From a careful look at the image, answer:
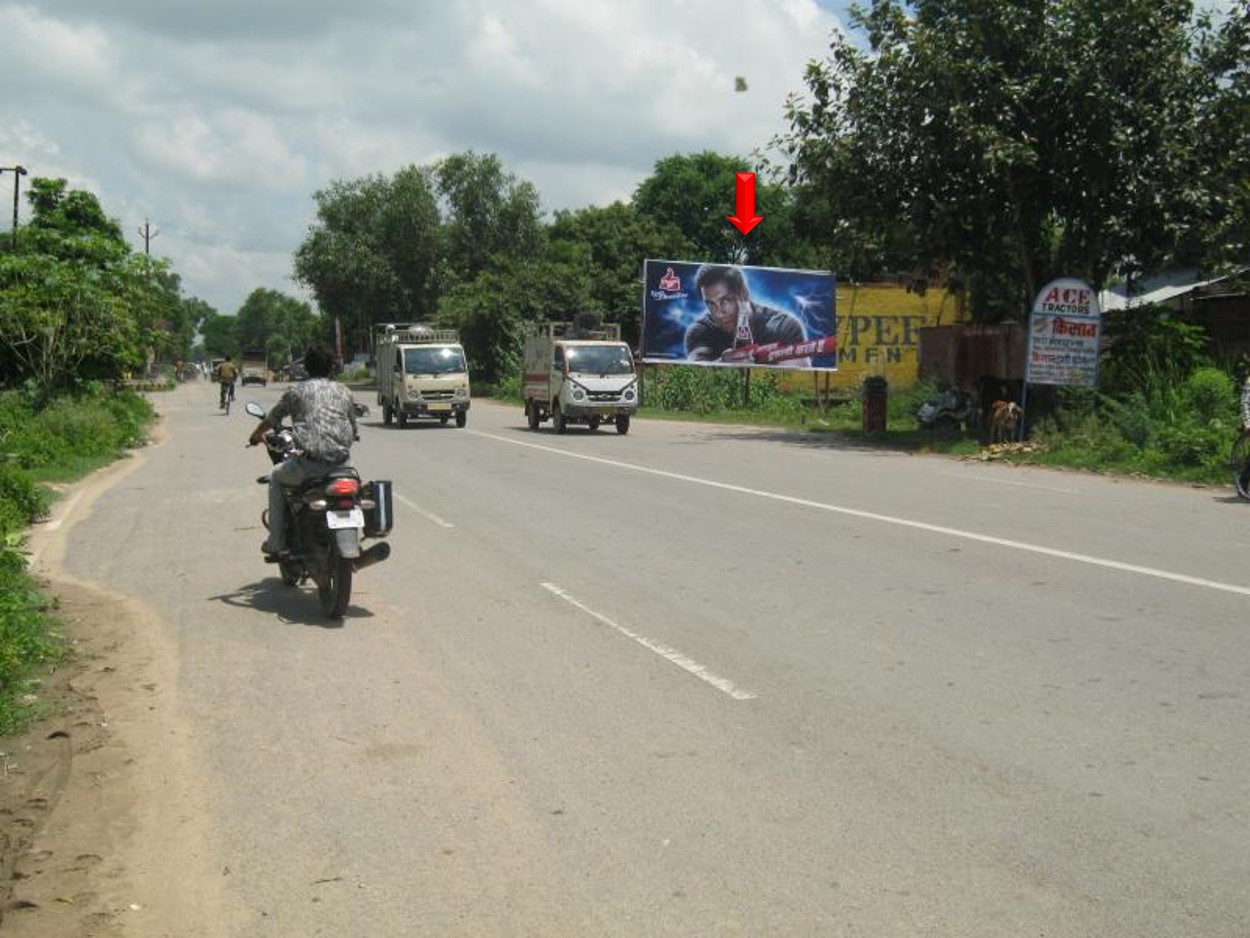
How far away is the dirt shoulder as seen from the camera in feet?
13.8

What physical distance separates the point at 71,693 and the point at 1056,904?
4991 mm

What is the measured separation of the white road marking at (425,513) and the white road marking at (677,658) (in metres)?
4.35

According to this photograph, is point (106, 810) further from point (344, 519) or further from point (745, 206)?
point (745, 206)

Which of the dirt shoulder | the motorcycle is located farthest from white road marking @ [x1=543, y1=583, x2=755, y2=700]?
the dirt shoulder

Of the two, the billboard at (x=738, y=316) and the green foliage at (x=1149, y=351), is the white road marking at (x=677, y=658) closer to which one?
the green foliage at (x=1149, y=351)

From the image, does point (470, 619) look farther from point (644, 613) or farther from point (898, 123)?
point (898, 123)

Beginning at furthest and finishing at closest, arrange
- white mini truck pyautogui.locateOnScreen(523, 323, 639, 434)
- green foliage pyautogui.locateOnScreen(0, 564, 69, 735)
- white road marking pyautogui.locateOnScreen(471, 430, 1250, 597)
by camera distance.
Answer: white mini truck pyautogui.locateOnScreen(523, 323, 639, 434) → white road marking pyautogui.locateOnScreen(471, 430, 1250, 597) → green foliage pyautogui.locateOnScreen(0, 564, 69, 735)

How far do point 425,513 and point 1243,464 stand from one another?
9525 millimetres

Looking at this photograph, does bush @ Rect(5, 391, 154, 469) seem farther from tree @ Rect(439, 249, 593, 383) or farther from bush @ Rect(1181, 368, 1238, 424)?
tree @ Rect(439, 249, 593, 383)

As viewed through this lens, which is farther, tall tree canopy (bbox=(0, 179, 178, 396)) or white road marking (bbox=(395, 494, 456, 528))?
tall tree canopy (bbox=(0, 179, 178, 396))

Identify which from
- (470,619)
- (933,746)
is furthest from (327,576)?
(933,746)

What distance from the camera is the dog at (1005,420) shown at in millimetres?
24047

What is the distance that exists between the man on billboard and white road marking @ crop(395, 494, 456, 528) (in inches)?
1010

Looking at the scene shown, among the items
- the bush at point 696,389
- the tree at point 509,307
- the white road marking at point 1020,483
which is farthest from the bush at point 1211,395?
the tree at point 509,307
